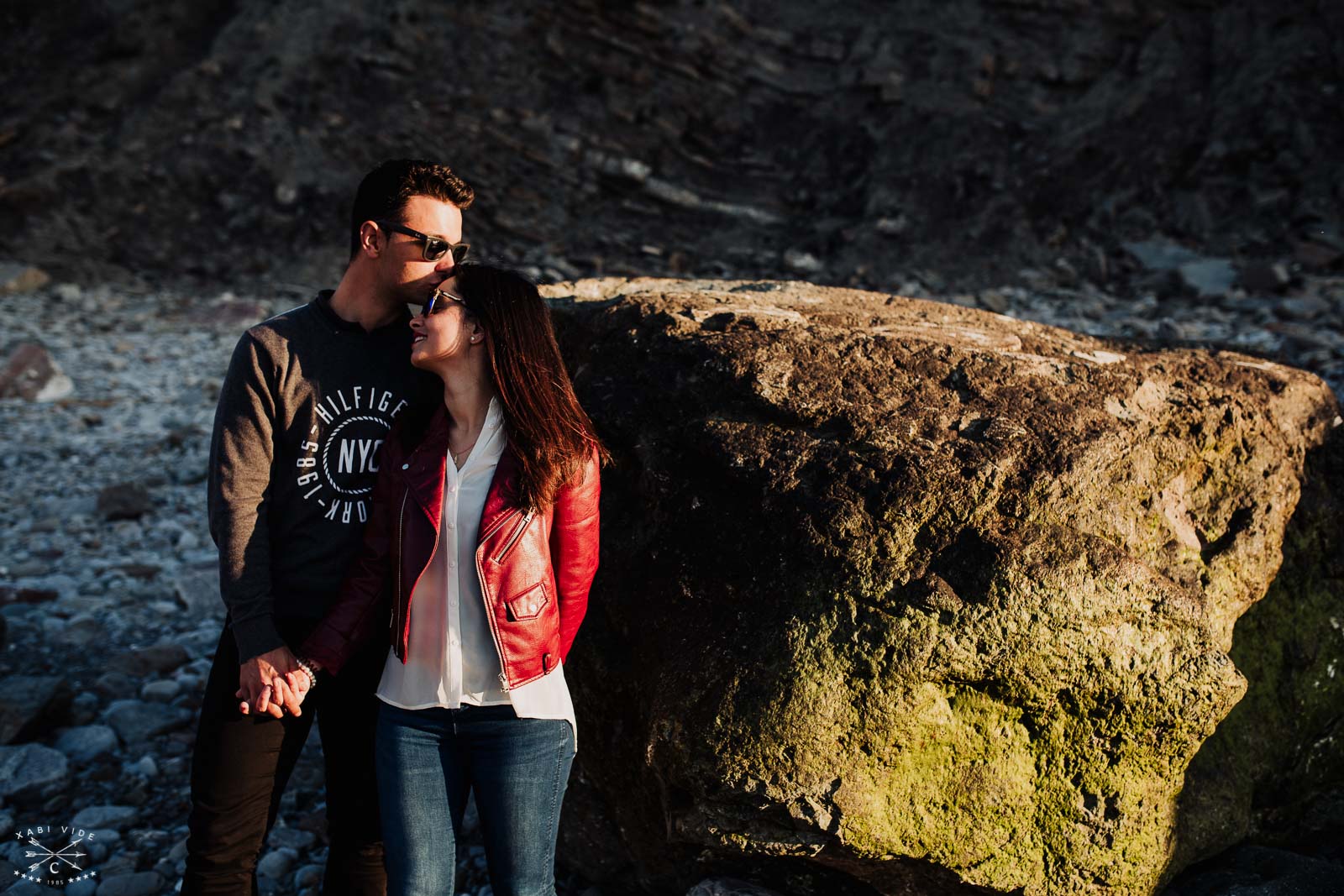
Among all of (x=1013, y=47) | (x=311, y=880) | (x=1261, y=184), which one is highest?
(x=1013, y=47)

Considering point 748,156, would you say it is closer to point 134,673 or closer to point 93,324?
point 93,324

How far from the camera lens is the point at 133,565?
5145mm

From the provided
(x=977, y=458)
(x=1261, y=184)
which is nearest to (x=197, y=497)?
(x=977, y=458)

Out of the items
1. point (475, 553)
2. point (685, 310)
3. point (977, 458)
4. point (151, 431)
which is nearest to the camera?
point (475, 553)

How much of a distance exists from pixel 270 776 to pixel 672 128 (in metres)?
11.7

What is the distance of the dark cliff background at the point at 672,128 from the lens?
1102 cm

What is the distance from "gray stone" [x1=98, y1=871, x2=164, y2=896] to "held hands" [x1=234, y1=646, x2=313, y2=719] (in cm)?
131

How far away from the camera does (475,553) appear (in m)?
2.09

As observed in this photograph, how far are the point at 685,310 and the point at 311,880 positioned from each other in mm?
2159


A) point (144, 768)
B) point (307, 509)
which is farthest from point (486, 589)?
point (144, 768)

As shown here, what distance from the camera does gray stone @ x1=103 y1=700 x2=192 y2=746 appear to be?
151 inches

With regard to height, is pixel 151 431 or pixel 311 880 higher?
pixel 151 431

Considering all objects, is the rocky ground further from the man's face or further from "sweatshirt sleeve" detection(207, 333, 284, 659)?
the man's face

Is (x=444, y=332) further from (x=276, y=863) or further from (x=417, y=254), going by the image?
(x=276, y=863)
